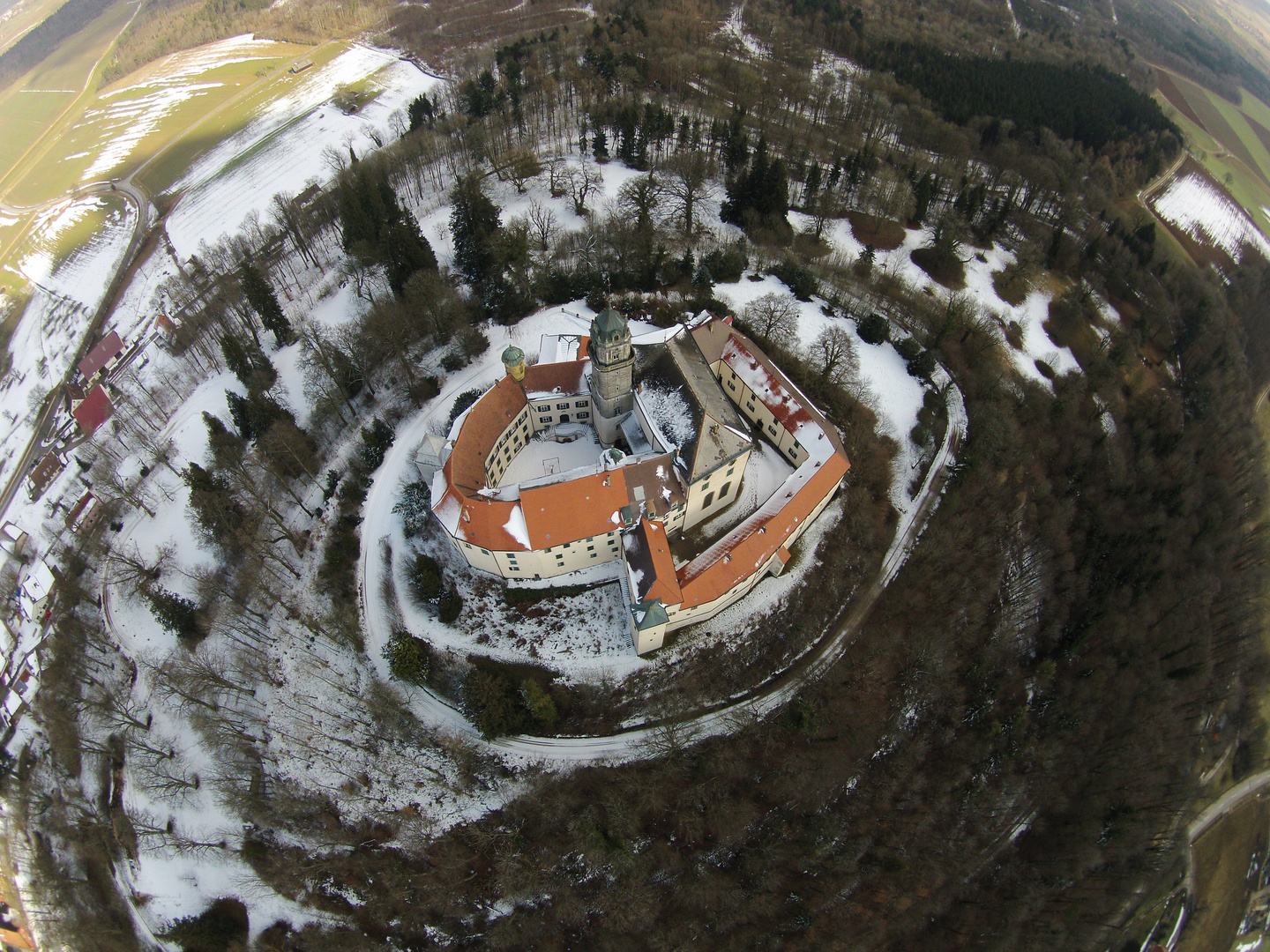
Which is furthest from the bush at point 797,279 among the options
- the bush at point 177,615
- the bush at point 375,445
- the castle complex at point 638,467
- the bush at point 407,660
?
the bush at point 177,615

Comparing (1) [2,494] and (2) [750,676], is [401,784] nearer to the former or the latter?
(2) [750,676]

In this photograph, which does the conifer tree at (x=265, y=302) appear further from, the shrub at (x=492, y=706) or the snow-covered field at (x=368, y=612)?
the shrub at (x=492, y=706)

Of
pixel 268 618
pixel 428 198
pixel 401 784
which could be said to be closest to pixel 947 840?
pixel 401 784

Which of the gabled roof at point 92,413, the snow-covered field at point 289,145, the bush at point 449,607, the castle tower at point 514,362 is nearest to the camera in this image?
the bush at point 449,607

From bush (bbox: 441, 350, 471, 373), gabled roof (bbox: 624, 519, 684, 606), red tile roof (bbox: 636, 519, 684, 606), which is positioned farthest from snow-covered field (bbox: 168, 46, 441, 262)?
red tile roof (bbox: 636, 519, 684, 606)

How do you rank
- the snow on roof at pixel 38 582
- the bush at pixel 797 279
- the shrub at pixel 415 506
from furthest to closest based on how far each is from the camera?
the bush at pixel 797 279
the snow on roof at pixel 38 582
the shrub at pixel 415 506

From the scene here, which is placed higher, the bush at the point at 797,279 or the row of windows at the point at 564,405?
the bush at the point at 797,279
